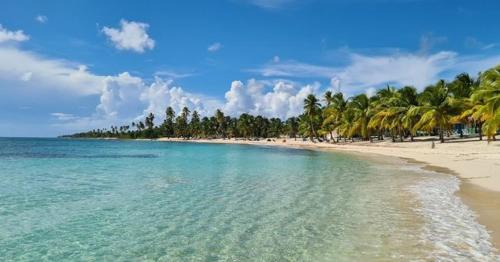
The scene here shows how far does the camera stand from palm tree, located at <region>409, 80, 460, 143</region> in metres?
54.6

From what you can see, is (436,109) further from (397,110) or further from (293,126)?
(293,126)

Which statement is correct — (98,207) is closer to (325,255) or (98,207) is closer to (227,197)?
(227,197)

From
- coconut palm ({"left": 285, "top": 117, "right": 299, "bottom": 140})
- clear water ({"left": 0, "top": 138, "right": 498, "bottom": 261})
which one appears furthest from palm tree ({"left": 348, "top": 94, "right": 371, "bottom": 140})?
coconut palm ({"left": 285, "top": 117, "right": 299, "bottom": 140})

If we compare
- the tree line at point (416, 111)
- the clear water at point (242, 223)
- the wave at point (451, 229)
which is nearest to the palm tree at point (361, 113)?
the tree line at point (416, 111)

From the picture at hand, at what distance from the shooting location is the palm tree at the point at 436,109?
5456 centimetres

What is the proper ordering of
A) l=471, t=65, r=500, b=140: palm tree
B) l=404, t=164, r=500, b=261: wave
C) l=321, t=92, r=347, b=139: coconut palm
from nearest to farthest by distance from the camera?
1. l=404, t=164, r=500, b=261: wave
2. l=471, t=65, r=500, b=140: palm tree
3. l=321, t=92, r=347, b=139: coconut palm

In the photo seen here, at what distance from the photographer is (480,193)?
53.6ft

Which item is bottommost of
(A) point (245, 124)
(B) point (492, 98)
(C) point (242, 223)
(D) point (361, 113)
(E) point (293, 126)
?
(C) point (242, 223)

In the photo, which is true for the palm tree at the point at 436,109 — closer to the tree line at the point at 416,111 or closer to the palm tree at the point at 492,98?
Result: the tree line at the point at 416,111

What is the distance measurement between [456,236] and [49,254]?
9467 millimetres

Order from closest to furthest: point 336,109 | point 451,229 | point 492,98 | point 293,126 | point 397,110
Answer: point 451,229 < point 492,98 < point 397,110 < point 336,109 < point 293,126

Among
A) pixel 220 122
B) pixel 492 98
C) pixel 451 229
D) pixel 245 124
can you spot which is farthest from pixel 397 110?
pixel 220 122

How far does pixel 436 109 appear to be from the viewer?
2158 inches

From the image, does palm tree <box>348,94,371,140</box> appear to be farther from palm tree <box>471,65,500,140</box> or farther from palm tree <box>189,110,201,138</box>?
palm tree <box>189,110,201,138</box>
